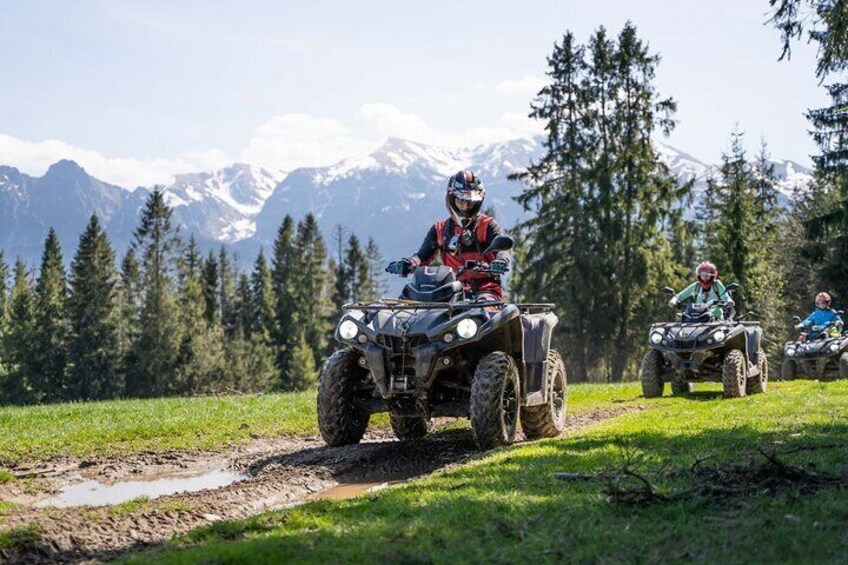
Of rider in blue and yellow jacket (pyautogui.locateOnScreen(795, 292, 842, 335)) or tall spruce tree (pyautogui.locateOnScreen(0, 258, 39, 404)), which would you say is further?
tall spruce tree (pyautogui.locateOnScreen(0, 258, 39, 404))

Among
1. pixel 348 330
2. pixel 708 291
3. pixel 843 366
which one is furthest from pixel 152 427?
pixel 843 366

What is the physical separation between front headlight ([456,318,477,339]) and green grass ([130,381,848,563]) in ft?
5.85

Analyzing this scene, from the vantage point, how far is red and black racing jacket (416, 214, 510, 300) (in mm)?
11148

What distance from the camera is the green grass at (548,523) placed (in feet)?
15.9

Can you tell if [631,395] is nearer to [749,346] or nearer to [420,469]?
[749,346]

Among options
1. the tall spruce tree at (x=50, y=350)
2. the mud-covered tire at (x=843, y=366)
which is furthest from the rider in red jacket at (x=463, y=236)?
the tall spruce tree at (x=50, y=350)

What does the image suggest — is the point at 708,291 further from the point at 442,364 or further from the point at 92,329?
the point at 92,329

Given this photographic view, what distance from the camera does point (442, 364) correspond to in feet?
31.3

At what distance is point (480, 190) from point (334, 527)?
6619 millimetres

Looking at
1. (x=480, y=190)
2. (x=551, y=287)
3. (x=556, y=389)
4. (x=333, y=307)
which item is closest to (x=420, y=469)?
(x=556, y=389)

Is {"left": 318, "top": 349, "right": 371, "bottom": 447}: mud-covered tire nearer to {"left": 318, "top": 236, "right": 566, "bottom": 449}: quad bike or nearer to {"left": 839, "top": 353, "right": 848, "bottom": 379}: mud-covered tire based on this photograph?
{"left": 318, "top": 236, "right": 566, "bottom": 449}: quad bike

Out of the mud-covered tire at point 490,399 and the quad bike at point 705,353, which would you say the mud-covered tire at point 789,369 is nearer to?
the quad bike at point 705,353

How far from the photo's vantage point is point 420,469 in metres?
9.29

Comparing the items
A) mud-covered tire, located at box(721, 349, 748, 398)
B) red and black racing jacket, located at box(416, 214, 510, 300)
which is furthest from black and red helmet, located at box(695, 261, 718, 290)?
red and black racing jacket, located at box(416, 214, 510, 300)
